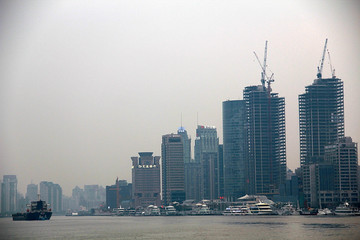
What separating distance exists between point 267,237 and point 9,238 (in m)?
65.3

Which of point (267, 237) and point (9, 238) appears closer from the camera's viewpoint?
point (267, 237)

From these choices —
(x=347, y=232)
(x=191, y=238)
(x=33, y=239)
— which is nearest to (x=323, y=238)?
(x=347, y=232)

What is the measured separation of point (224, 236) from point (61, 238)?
4198cm

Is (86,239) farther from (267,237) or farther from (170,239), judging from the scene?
(267,237)

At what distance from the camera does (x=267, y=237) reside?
16662 centimetres

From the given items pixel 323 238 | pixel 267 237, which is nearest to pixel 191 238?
pixel 267 237

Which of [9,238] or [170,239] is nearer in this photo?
[170,239]

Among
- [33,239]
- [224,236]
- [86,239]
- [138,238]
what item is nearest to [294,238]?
[224,236]

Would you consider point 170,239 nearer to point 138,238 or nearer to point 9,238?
point 138,238

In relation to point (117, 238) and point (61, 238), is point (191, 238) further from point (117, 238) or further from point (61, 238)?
point (61, 238)

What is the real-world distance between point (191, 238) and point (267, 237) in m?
18.1

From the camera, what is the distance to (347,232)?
17712 centimetres

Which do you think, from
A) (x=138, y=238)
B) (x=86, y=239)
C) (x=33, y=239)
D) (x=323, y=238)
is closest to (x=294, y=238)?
(x=323, y=238)

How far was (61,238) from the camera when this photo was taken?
595ft
